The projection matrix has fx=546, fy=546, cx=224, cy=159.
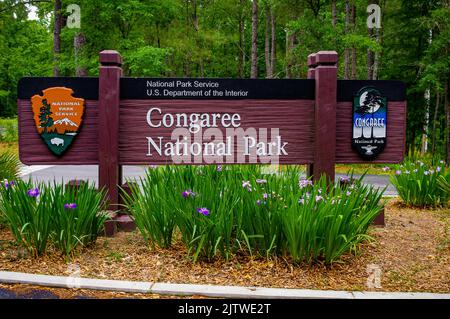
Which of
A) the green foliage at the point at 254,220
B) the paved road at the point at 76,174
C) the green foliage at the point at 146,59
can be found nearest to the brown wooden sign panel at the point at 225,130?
the green foliage at the point at 254,220

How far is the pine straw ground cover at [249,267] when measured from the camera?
14.2 ft

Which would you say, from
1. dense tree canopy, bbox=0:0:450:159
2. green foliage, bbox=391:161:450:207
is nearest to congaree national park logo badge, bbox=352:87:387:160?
green foliage, bbox=391:161:450:207

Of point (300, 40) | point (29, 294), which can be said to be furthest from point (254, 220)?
point (300, 40)

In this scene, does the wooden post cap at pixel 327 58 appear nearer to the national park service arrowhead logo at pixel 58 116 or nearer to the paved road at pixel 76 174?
the national park service arrowhead logo at pixel 58 116

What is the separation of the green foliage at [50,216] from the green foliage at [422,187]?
15.6 feet

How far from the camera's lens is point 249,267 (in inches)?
179

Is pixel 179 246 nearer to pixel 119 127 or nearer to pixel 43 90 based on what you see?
pixel 119 127

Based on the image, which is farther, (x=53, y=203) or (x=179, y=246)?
(x=179, y=246)

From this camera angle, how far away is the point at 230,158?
6.25m

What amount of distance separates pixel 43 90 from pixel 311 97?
118 inches

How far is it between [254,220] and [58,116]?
2679 mm

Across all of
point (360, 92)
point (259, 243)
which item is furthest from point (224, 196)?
point (360, 92)

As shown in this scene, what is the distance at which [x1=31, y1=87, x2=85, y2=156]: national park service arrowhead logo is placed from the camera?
5988 mm

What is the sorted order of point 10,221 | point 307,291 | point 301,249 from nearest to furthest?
point 307,291 < point 301,249 < point 10,221
